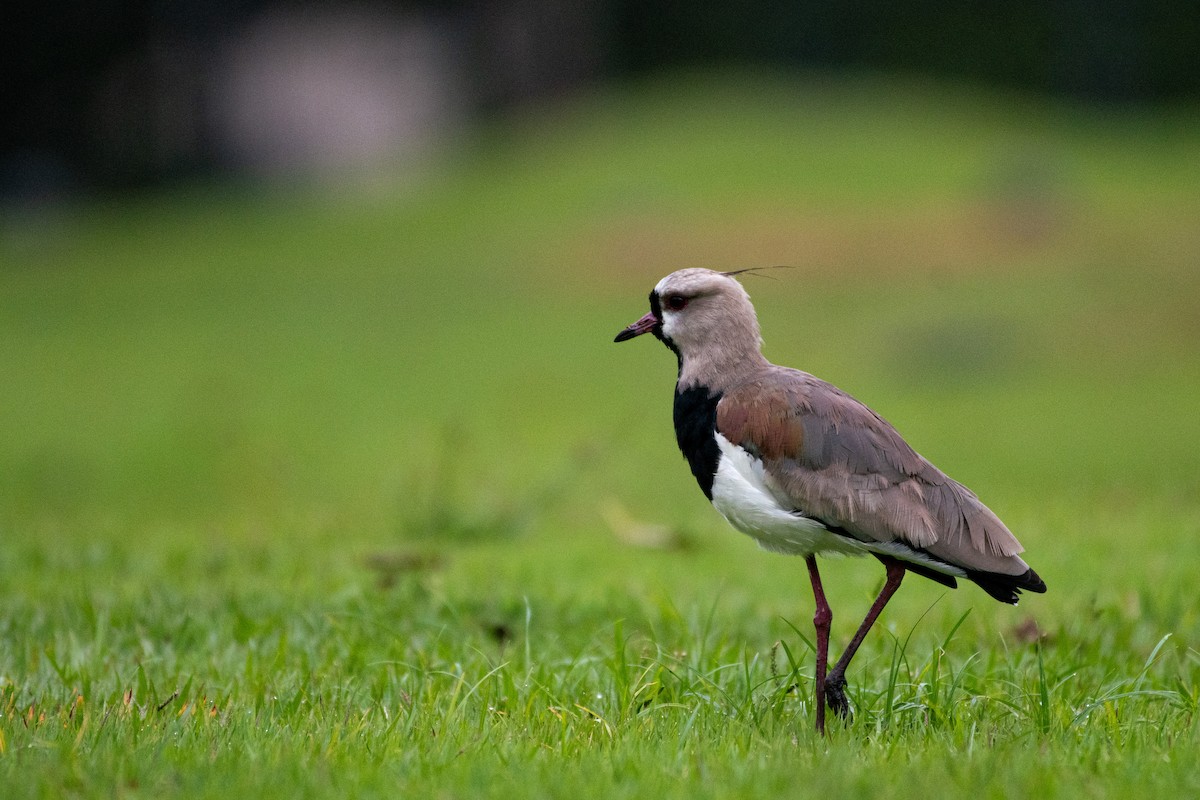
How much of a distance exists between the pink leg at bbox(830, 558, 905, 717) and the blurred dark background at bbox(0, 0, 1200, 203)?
2534 cm

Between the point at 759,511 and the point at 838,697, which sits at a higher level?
the point at 759,511

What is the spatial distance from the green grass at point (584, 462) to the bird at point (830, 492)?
0.27 metres

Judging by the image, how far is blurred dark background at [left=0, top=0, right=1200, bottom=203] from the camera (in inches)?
1050

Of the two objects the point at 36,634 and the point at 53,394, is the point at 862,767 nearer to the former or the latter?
the point at 36,634

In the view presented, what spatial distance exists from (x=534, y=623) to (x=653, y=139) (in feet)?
73.0

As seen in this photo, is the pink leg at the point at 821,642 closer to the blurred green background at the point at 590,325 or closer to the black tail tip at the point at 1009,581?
the black tail tip at the point at 1009,581

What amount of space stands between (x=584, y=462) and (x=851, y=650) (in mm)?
3409

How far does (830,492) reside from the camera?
3.59 m

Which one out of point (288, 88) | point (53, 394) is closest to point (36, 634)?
point (53, 394)

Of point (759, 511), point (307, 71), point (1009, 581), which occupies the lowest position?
point (1009, 581)

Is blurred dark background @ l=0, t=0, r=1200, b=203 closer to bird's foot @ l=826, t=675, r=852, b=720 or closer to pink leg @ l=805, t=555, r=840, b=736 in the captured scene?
pink leg @ l=805, t=555, r=840, b=736

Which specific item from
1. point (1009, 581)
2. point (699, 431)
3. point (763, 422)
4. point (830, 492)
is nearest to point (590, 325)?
point (699, 431)

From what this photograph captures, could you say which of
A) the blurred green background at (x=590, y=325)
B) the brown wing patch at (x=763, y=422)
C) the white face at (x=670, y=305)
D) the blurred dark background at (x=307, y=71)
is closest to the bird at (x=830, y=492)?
the brown wing patch at (x=763, y=422)

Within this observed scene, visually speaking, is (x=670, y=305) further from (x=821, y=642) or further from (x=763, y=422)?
(x=821, y=642)
